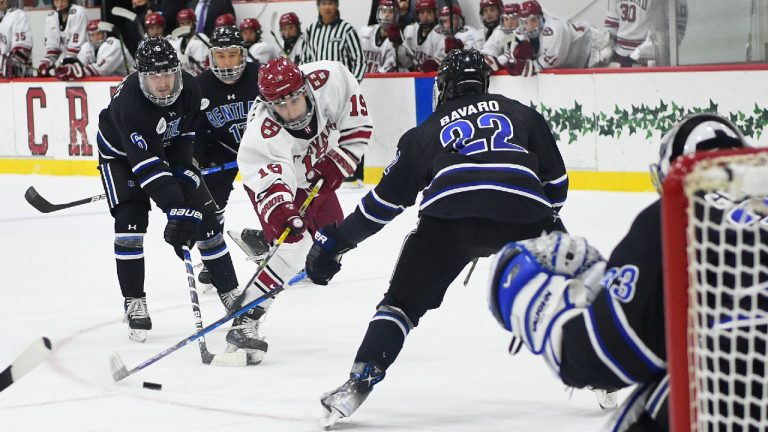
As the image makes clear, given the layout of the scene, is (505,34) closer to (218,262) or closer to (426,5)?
(426,5)

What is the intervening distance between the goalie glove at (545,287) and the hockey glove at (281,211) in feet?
7.31

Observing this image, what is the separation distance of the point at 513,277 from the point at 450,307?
3.03 m

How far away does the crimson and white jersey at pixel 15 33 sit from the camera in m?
11.7

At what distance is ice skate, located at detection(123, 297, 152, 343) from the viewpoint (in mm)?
4738

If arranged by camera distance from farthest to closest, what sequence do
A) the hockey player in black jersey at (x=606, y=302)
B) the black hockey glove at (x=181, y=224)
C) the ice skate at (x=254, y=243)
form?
the ice skate at (x=254, y=243) → the black hockey glove at (x=181, y=224) → the hockey player in black jersey at (x=606, y=302)

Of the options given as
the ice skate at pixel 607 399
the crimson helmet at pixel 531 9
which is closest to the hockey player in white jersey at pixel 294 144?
the ice skate at pixel 607 399

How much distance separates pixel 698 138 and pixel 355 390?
1522 millimetres

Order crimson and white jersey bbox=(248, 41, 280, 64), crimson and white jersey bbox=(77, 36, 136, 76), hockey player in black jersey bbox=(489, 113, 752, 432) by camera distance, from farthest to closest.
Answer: crimson and white jersey bbox=(77, 36, 136, 76)
crimson and white jersey bbox=(248, 41, 280, 64)
hockey player in black jersey bbox=(489, 113, 752, 432)

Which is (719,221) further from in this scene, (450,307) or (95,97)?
(95,97)

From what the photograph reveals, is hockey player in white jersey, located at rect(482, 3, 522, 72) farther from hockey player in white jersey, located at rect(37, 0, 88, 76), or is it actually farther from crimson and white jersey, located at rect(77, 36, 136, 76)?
hockey player in white jersey, located at rect(37, 0, 88, 76)

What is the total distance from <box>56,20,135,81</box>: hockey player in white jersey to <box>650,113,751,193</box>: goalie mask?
8.78 metres

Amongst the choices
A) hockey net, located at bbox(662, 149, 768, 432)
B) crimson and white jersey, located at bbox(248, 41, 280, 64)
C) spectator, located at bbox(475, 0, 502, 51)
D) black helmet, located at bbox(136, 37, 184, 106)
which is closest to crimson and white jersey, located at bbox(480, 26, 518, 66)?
spectator, located at bbox(475, 0, 502, 51)

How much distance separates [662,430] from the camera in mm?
2107

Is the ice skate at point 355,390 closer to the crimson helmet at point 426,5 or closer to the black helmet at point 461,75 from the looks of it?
the black helmet at point 461,75
